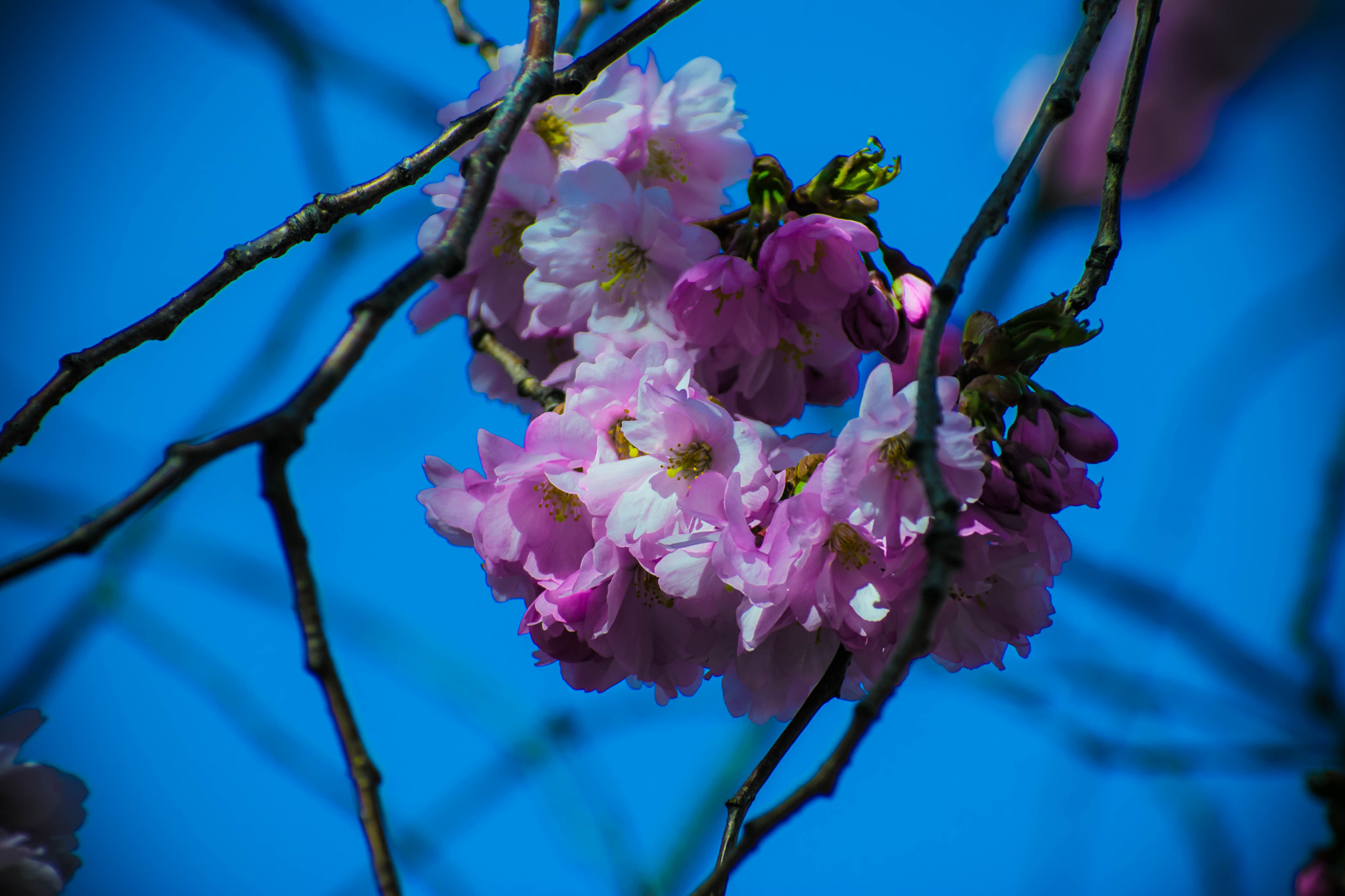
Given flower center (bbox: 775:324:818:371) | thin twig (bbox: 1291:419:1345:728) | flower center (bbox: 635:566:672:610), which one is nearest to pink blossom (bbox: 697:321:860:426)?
flower center (bbox: 775:324:818:371)

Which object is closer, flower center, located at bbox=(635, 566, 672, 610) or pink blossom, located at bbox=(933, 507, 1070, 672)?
pink blossom, located at bbox=(933, 507, 1070, 672)

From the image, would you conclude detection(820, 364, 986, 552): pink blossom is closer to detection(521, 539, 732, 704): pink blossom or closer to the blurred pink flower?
detection(521, 539, 732, 704): pink blossom

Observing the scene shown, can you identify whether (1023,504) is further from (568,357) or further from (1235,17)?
(1235,17)

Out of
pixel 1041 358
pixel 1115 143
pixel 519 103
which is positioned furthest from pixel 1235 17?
pixel 519 103

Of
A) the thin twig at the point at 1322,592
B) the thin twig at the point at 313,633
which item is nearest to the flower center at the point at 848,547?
the thin twig at the point at 313,633

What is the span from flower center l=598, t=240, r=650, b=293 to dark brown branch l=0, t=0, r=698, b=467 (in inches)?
7.6

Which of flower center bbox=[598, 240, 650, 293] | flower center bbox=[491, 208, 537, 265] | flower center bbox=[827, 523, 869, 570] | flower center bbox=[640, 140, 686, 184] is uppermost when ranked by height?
flower center bbox=[640, 140, 686, 184]

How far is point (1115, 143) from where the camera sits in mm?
830

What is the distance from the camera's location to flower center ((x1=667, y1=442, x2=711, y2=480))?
2.52 feet

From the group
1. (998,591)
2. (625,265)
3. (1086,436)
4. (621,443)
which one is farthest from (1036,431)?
(625,265)

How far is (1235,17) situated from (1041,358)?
138 cm

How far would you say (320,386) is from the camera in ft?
1.43

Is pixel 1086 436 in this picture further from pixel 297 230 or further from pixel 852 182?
pixel 297 230

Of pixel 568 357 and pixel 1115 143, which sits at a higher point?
pixel 1115 143
